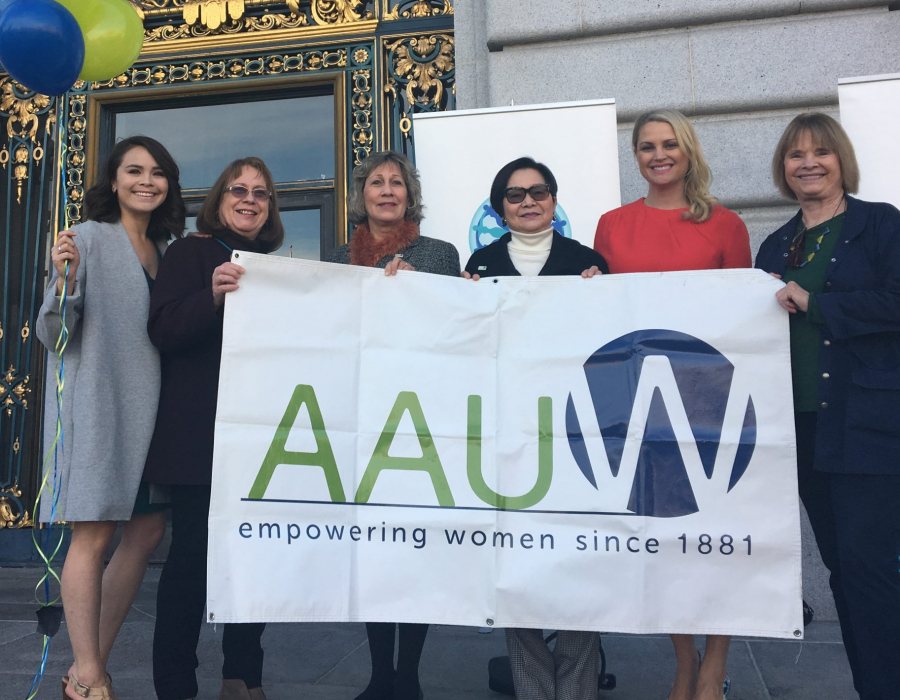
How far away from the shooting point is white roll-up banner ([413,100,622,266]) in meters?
4.43

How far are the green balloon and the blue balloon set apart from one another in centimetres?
17

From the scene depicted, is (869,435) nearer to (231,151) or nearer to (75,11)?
(75,11)

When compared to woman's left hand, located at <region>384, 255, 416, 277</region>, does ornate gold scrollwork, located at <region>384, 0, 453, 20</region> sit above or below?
above

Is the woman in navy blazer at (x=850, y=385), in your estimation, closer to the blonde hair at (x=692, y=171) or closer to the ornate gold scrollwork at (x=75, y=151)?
the blonde hair at (x=692, y=171)

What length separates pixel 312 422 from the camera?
2990 millimetres

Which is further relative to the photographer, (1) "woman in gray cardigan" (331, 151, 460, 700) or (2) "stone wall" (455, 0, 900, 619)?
(2) "stone wall" (455, 0, 900, 619)

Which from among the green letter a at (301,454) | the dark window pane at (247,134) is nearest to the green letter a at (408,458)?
the green letter a at (301,454)

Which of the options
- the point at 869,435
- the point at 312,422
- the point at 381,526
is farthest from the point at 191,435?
the point at 869,435

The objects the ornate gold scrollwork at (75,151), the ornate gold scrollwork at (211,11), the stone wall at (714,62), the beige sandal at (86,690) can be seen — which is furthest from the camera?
the ornate gold scrollwork at (75,151)

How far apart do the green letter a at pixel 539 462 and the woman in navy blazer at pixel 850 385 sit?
933 mm

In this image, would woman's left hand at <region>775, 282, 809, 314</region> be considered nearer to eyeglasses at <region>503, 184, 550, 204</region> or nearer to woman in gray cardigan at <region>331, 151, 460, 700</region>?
eyeglasses at <region>503, 184, 550, 204</region>

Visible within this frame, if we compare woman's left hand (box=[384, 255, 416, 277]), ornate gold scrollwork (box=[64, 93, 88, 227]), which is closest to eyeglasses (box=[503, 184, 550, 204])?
woman's left hand (box=[384, 255, 416, 277])

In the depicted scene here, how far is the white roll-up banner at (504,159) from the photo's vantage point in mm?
4430

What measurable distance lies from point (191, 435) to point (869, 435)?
246 centimetres
